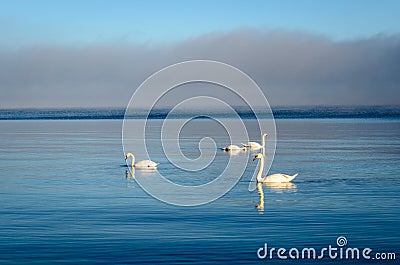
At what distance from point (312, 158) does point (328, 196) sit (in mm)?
12277

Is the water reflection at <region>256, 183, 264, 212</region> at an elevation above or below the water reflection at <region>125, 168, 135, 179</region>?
below

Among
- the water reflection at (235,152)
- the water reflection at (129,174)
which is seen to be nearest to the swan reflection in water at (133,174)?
the water reflection at (129,174)

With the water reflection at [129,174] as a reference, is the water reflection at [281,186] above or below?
below

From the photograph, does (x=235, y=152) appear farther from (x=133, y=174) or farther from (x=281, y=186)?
(x=281, y=186)

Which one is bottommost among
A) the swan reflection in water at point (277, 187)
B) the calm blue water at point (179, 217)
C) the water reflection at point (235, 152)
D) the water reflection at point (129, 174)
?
the calm blue water at point (179, 217)

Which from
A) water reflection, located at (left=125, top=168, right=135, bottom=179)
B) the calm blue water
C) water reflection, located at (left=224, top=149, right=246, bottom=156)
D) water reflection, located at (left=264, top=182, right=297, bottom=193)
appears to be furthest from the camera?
water reflection, located at (left=224, top=149, right=246, bottom=156)

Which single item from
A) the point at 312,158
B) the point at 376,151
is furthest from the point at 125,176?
the point at 376,151

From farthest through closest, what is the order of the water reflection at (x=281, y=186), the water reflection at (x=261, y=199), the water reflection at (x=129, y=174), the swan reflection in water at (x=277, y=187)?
the water reflection at (x=129, y=174), the water reflection at (x=281, y=186), the swan reflection in water at (x=277, y=187), the water reflection at (x=261, y=199)

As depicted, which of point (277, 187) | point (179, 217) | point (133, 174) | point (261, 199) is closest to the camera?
point (179, 217)

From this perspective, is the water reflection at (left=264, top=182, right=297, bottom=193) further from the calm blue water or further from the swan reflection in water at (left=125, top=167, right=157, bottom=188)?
the swan reflection in water at (left=125, top=167, right=157, bottom=188)

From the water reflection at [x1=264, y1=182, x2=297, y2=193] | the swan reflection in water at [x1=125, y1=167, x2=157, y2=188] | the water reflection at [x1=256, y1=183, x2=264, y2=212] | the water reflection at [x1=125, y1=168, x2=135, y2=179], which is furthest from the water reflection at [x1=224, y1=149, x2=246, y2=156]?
the water reflection at [x1=256, y1=183, x2=264, y2=212]

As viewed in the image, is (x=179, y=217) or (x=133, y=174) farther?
(x=133, y=174)

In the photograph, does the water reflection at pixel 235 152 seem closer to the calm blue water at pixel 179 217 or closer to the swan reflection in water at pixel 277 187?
the calm blue water at pixel 179 217

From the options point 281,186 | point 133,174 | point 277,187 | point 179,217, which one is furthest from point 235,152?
point 179,217
